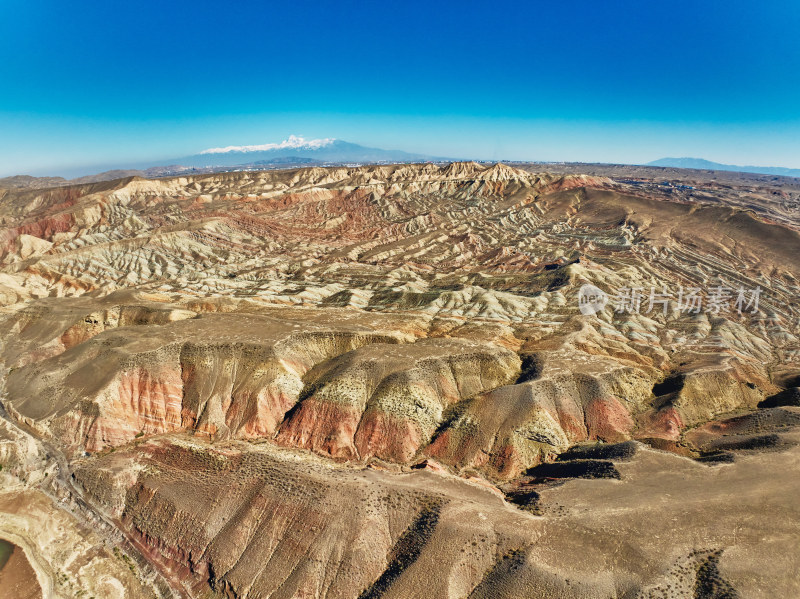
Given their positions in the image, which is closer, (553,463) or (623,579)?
(623,579)

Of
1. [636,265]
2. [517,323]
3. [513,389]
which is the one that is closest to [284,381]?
[513,389]

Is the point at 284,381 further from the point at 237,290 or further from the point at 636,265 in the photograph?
the point at 636,265

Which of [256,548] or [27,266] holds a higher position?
[27,266]
